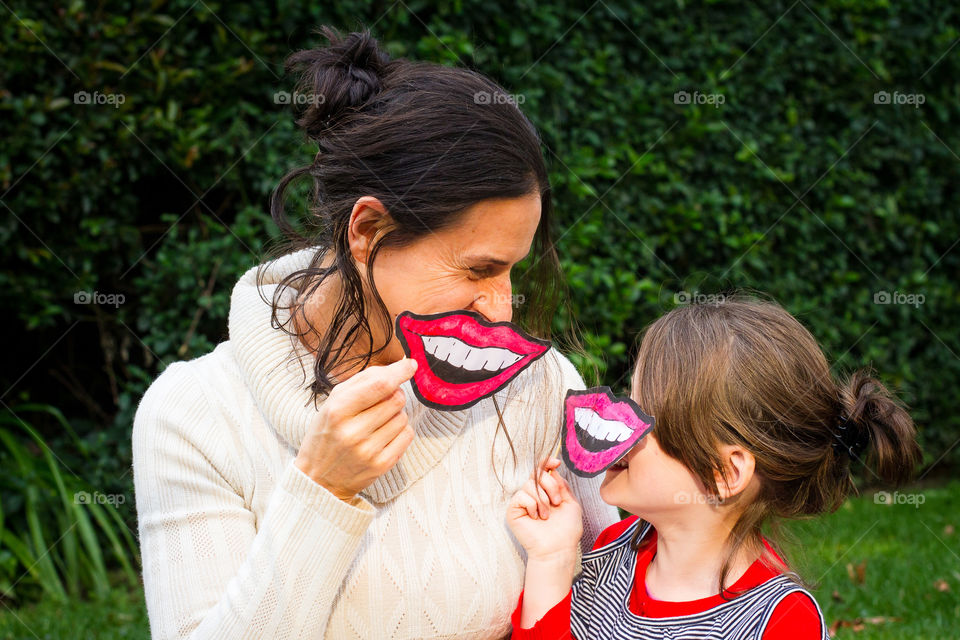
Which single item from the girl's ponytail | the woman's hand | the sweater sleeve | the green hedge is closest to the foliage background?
the green hedge

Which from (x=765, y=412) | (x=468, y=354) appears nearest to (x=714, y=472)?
(x=765, y=412)

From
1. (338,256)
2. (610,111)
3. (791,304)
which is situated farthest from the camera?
(791,304)

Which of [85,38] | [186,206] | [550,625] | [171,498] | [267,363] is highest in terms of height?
[85,38]

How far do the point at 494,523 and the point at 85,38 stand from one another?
2649mm

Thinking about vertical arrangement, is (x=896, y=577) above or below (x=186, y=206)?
below

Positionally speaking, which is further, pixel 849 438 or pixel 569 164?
pixel 569 164

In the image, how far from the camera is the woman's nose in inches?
68.1

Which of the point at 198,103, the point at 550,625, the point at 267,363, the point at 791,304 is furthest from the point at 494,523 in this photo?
the point at 791,304

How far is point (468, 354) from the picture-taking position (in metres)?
1.70

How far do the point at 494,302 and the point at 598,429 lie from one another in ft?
1.14

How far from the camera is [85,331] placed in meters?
4.05

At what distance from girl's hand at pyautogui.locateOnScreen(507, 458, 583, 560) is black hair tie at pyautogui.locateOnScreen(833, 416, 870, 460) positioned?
0.57m

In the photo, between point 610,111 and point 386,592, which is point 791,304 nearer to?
point 610,111

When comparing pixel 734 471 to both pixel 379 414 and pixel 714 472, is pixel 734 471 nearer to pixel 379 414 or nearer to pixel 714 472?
pixel 714 472
